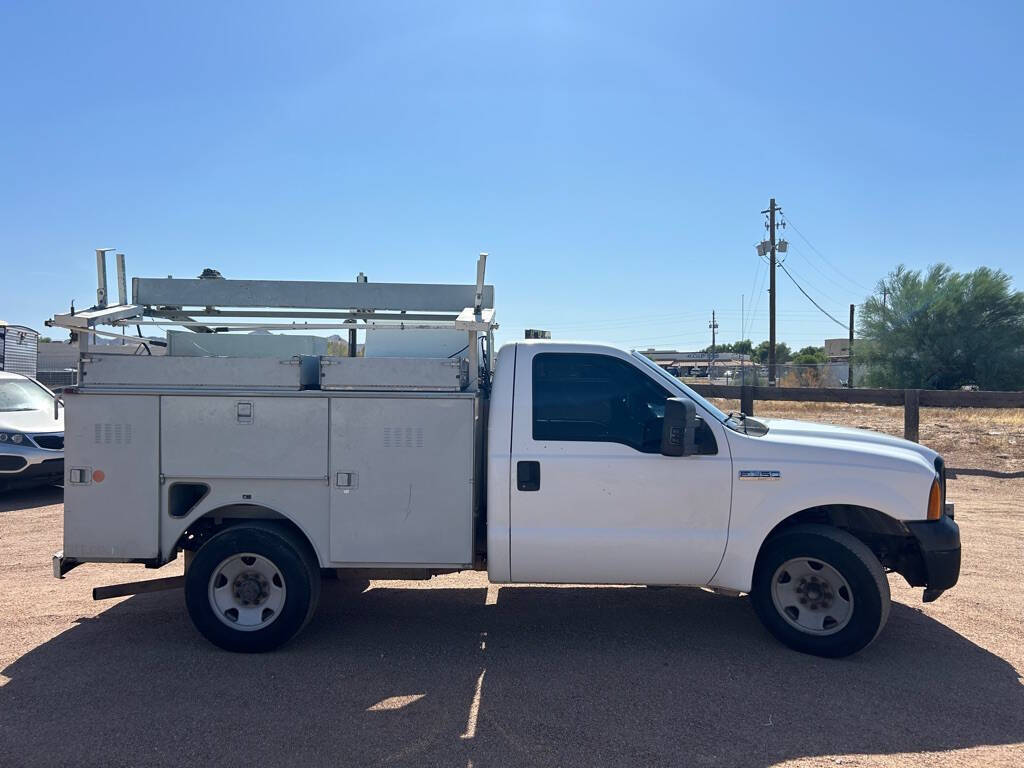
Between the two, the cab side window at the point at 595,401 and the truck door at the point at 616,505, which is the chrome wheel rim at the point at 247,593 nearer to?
the truck door at the point at 616,505

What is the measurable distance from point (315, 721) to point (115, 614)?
8.56 feet

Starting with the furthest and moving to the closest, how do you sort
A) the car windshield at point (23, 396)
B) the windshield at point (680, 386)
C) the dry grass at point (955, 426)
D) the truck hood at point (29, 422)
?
the dry grass at point (955, 426), the car windshield at point (23, 396), the truck hood at point (29, 422), the windshield at point (680, 386)

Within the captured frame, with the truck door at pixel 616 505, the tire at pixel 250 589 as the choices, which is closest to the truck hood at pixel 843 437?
the truck door at pixel 616 505

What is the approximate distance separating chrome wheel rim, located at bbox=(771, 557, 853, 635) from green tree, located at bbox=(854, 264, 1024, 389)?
28.9m

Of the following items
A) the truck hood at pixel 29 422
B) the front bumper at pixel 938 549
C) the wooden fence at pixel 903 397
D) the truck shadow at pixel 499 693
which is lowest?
the truck shadow at pixel 499 693

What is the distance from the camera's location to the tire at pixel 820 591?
4.77 metres

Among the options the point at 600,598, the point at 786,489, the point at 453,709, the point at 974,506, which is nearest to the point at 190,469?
the point at 453,709

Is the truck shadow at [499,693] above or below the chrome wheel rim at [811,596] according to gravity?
below

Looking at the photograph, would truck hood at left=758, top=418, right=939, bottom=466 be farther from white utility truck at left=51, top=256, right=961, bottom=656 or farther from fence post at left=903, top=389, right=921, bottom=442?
fence post at left=903, top=389, right=921, bottom=442

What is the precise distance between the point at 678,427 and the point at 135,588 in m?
3.79

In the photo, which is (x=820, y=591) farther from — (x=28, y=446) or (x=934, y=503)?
(x=28, y=446)

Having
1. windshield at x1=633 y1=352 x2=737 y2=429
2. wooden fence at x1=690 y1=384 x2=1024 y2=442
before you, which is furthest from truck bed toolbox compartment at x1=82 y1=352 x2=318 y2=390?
wooden fence at x1=690 y1=384 x2=1024 y2=442

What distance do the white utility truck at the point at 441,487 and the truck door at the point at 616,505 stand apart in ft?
0.04

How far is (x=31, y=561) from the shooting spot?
7141 mm
